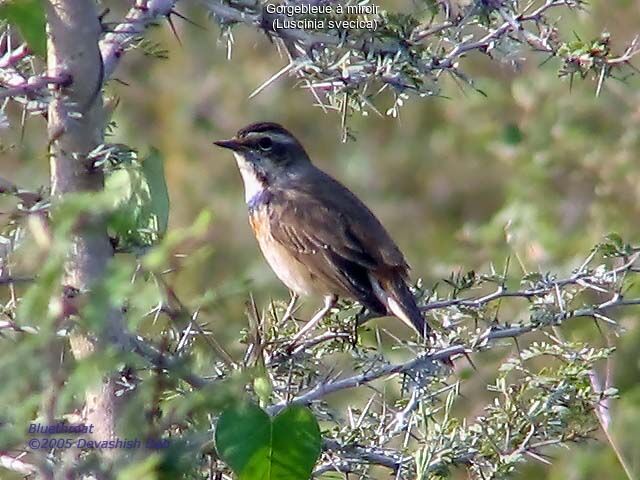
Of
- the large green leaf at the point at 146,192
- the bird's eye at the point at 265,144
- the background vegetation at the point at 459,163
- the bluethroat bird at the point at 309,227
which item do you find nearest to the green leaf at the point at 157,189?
the large green leaf at the point at 146,192

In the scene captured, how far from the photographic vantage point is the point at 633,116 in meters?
9.10

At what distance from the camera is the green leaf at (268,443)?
3080 millimetres

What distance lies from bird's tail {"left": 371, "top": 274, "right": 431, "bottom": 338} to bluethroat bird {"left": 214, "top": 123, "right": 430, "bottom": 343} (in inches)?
0.4

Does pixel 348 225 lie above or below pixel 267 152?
below

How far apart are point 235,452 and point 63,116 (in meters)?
1.13

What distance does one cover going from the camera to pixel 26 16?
10.3ft

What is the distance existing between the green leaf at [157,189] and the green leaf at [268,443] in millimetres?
664

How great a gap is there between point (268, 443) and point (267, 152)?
3801mm

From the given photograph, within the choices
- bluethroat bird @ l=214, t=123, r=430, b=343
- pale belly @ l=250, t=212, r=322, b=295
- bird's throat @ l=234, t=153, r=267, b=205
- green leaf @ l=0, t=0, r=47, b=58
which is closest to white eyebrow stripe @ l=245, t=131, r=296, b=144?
bluethroat bird @ l=214, t=123, r=430, b=343

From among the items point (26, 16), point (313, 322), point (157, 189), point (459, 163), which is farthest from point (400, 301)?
point (459, 163)

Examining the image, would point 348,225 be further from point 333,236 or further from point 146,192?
point 146,192

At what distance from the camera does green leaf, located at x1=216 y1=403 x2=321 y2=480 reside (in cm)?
308

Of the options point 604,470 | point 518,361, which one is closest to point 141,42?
point 518,361

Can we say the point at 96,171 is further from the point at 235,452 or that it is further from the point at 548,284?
the point at 548,284
